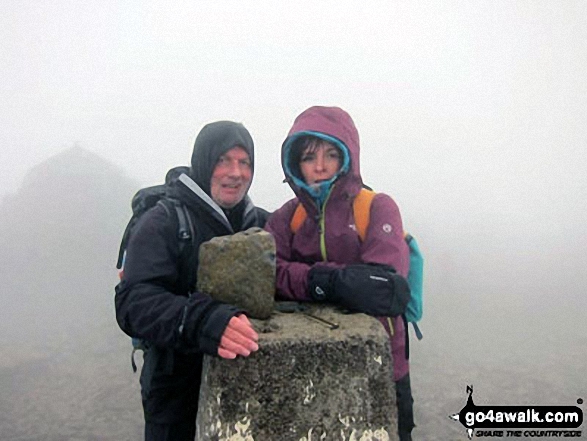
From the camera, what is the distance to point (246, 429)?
3.21m

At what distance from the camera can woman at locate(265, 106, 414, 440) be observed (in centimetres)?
402

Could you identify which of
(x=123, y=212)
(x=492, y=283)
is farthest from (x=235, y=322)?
(x=123, y=212)

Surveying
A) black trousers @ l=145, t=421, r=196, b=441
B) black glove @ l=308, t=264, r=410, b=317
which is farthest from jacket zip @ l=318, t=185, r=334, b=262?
black trousers @ l=145, t=421, r=196, b=441

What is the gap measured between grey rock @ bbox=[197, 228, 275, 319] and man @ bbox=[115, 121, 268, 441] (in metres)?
0.24

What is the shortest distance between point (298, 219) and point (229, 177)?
2.65 ft

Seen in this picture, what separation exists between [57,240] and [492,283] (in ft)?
180

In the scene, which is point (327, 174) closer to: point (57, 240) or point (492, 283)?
point (492, 283)

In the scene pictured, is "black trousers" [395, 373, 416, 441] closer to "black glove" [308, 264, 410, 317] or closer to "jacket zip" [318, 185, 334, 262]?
"black glove" [308, 264, 410, 317]

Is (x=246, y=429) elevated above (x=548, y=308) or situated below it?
above

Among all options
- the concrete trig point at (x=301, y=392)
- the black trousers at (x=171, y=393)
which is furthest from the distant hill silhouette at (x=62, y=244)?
the concrete trig point at (x=301, y=392)

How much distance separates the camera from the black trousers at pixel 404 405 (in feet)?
15.1

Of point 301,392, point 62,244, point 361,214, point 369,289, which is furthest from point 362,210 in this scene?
point 62,244

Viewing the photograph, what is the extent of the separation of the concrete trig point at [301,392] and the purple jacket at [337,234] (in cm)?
82

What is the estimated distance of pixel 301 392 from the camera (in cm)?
324
